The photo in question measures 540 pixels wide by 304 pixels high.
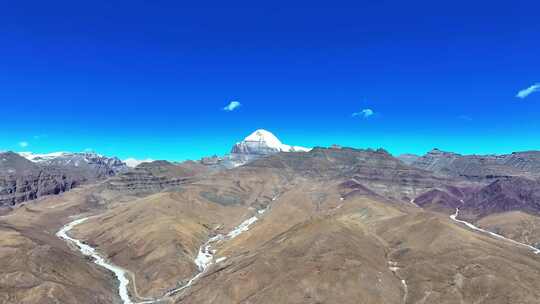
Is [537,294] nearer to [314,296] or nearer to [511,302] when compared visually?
[511,302]

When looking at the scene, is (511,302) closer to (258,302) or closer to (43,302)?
(258,302)

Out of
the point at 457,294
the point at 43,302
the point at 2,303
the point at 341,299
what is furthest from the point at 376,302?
the point at 2,303

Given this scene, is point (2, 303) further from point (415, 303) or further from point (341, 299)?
point (415, 303)

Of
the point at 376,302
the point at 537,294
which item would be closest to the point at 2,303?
the point at 376,302

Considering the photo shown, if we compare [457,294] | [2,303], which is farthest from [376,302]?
[2,303]

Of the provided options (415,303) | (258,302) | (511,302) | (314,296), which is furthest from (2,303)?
(511,302)

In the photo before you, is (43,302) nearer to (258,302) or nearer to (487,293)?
(258,302)
